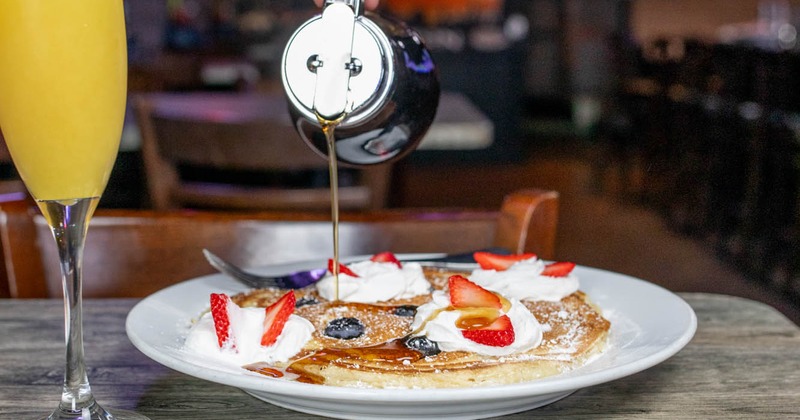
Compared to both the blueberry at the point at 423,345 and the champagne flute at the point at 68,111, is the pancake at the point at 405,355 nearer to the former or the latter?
the blueberry at the point at 423,345

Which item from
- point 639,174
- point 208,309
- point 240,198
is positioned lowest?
point 639,174

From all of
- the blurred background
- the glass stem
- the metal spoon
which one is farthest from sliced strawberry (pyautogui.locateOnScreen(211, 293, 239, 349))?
the blurred background

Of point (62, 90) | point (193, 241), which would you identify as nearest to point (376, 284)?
point (62, 90)

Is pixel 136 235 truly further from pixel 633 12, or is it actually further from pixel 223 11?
pixel 223 11

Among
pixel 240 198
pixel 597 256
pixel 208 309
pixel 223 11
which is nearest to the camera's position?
pixel 208 309

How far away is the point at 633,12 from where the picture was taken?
966 cm

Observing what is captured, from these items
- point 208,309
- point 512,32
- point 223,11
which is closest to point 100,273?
point 208,309

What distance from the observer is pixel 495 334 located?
0.77 m

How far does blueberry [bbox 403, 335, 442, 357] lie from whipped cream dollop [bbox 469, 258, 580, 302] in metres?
0.18

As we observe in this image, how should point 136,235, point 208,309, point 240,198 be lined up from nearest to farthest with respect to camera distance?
point 208,309 → point 136,235 → point 240,198

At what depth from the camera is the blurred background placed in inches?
159

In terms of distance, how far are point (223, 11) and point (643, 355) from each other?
10393 millimetres

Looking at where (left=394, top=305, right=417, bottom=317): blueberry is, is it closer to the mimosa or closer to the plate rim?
the plate rim

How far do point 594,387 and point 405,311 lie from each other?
0.19 meters
